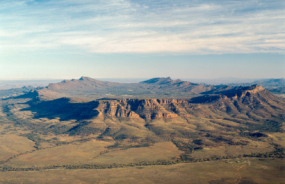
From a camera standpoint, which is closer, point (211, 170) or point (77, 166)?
point (211, 170)

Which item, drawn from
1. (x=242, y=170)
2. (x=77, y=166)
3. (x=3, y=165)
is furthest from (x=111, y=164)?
(x=242, y=170)

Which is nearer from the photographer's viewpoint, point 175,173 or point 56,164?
point 175,173

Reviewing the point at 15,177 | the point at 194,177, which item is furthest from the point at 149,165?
the point at 15,177

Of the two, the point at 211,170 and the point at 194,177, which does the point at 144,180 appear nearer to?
the point at 194,177

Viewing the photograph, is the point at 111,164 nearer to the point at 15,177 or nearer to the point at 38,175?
the point at 38,175

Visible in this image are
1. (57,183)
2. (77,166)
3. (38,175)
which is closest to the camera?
(57,183)

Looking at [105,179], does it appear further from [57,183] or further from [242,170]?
[242,170]

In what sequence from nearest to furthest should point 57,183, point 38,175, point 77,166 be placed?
point 57,183 < point 38,175 < point 77,166

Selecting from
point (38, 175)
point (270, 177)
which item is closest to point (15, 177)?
point (38, 175)
